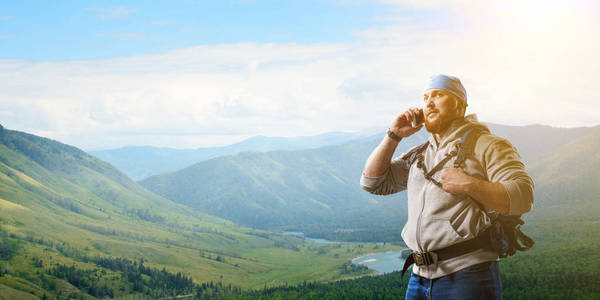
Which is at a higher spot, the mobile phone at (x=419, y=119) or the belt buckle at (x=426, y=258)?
the mobile phone at (x=419, y=119)

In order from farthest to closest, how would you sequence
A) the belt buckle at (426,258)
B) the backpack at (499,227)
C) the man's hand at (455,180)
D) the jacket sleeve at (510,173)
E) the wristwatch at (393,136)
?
the wristwatch at (393,136), the belt buckle at (426,258), the backpack at (499,227), the man's hand at (455,180), the jacket sleeve at (510,173)

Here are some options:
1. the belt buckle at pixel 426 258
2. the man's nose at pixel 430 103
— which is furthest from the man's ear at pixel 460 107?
the belt buckle at pixel 426 258

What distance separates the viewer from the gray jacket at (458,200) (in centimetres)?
411

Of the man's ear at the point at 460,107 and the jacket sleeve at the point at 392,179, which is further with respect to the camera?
the jacket sleeve at the point at 392,179

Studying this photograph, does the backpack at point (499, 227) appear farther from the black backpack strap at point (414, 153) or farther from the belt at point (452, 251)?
the black backpack strap at point (414, 153)

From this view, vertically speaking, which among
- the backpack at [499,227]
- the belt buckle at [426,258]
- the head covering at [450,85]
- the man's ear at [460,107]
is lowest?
the belt buckle at [426,258]

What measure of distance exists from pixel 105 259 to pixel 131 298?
3053 cm

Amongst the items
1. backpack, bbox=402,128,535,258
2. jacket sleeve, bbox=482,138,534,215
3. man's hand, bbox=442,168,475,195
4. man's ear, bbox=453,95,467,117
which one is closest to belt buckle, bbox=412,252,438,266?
backpack, bbox=402,128,535,258

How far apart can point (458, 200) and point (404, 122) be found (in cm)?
97

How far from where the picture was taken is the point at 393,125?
5.00 m

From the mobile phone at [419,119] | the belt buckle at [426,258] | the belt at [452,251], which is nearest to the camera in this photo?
the belt at [452,251]

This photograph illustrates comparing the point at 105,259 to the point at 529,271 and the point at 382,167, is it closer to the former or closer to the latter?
the point at 529,271

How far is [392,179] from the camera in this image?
17.9ft

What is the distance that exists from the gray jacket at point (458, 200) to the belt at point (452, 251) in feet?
0.13
